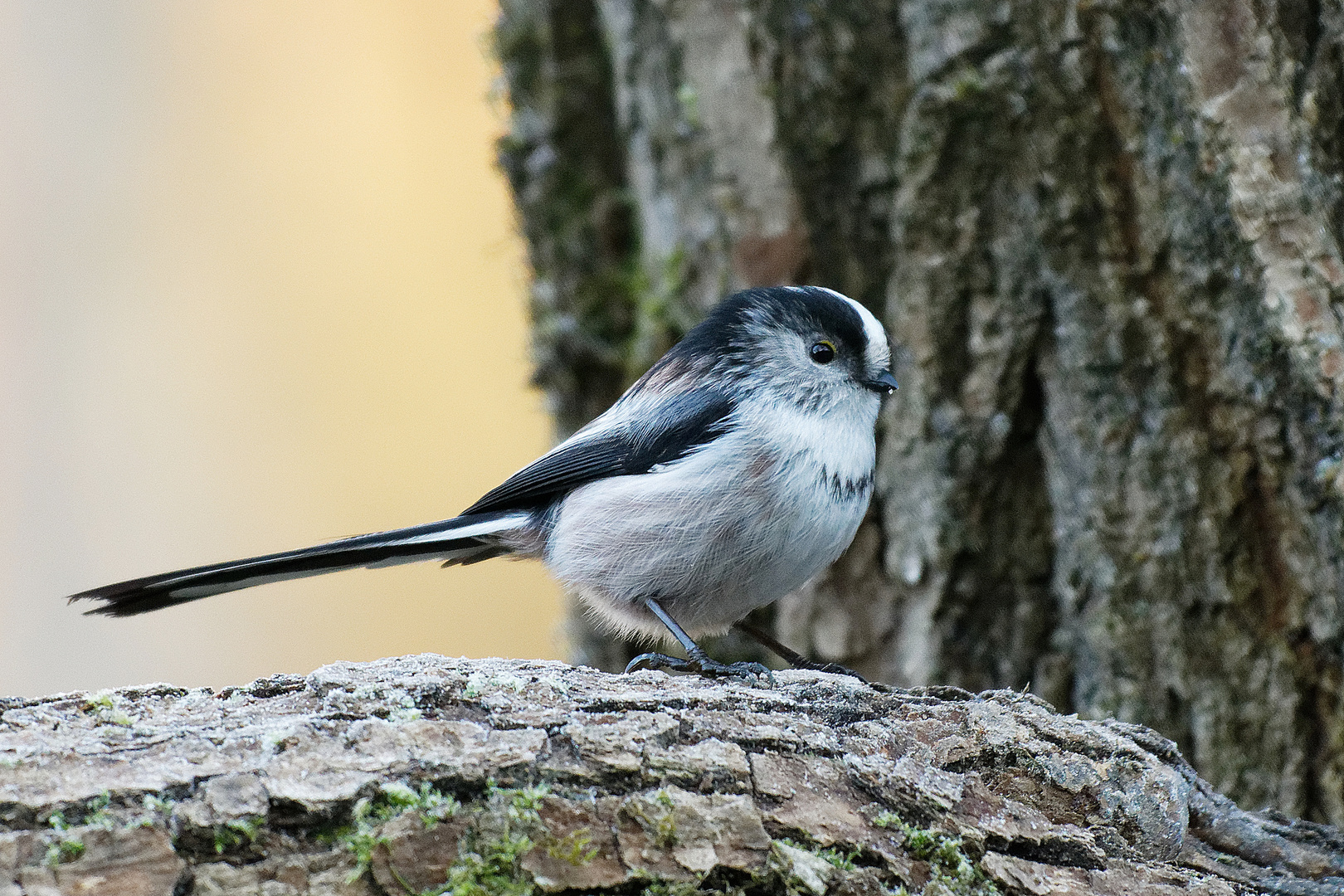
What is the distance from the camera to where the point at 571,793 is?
5.43 ft

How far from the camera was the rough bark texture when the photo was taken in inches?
58.8

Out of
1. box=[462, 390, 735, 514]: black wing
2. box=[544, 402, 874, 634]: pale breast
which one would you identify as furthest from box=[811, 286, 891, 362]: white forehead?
box=[462, 390, 735, 514]: black wing

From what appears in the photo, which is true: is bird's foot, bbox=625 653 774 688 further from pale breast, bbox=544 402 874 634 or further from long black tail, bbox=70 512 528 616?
long black tail, bbox=70 512 528 616

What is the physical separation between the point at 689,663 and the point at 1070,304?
4.42 ft

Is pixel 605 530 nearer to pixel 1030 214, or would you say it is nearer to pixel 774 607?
pixel 774 607

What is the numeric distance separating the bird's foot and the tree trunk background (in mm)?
803

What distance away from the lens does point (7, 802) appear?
1.46m

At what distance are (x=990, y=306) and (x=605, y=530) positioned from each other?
1.18m

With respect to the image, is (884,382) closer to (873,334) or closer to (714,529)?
(873,334)

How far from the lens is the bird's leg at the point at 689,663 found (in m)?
2.37

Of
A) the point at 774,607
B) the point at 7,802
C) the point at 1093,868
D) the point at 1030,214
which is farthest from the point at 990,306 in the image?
the point at 7,802

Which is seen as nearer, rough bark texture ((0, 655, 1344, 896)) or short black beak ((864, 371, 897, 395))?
rough bark texture ((0, 655, 1344, 896))

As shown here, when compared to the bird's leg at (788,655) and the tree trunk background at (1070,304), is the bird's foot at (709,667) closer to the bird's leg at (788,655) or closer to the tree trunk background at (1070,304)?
the bird's leg at (788,655)

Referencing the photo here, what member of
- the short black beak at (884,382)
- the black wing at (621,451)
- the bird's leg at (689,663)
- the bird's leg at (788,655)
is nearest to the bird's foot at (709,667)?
the bird's leg at (689,663)
